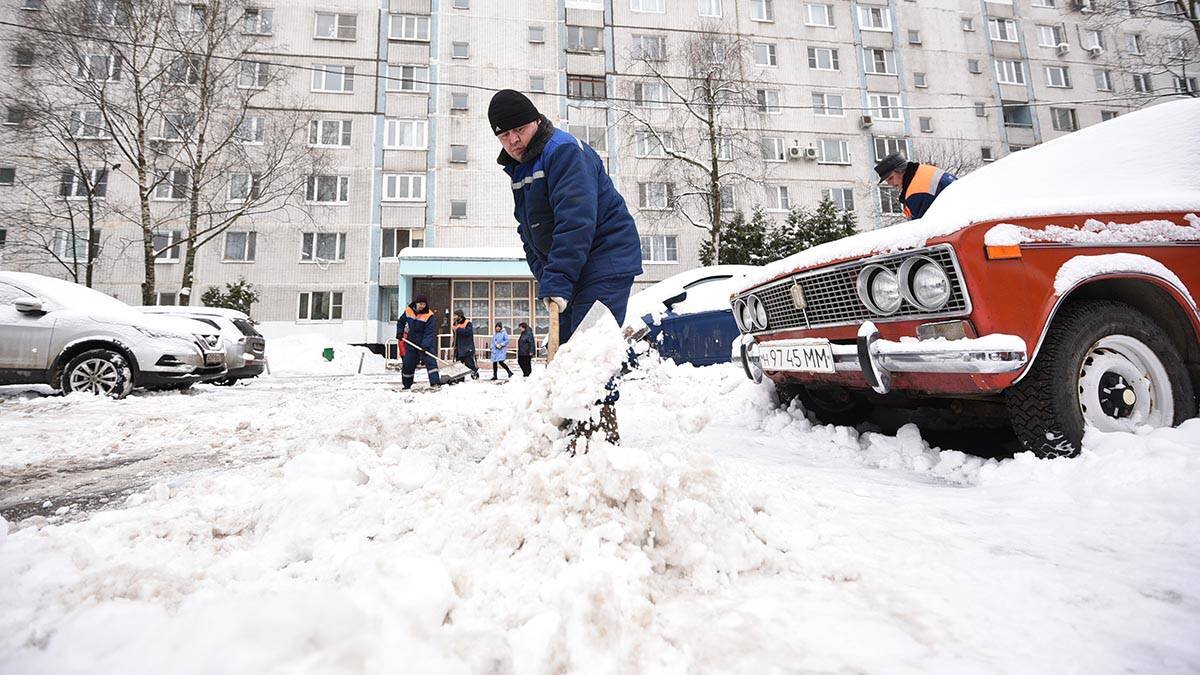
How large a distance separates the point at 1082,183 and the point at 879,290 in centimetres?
122

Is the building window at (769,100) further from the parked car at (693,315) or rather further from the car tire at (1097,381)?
the car tire at (1097,381)

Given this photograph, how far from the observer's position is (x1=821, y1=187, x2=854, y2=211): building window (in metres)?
24.5

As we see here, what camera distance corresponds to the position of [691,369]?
20.2 feet

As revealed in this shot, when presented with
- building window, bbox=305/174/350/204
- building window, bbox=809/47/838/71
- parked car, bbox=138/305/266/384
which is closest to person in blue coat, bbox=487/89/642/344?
parked car, bbox=138/305/266/384

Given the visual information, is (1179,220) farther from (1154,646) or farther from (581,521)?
(581,521)

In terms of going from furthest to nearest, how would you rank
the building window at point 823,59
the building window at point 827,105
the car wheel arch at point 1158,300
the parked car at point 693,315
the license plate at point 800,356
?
the building window at point 823,59
the building window at point 827,105
the parked car at point 693,315
the license plate at point 800,356
the car wheel arch at point 1158,300

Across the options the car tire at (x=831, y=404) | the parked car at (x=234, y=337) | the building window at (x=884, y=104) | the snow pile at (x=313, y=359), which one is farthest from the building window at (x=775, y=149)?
the car tire at (x=831, y=404)

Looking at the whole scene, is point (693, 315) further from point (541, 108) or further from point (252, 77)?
point (252, 77)

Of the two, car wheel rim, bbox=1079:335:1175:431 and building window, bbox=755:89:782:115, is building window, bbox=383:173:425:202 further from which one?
car wheel rim, bbox=1079:335:1175:431

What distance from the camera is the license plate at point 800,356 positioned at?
263cm

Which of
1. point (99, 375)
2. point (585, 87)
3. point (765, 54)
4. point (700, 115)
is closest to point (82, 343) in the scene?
point (99, 375)

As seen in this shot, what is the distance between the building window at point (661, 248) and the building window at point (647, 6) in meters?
11.6

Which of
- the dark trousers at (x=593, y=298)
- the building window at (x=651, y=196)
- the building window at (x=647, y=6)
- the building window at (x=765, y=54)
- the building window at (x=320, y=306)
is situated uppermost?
the building window at (x=647, y=6)

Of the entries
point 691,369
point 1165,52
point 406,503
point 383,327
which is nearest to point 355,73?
point 383,327
